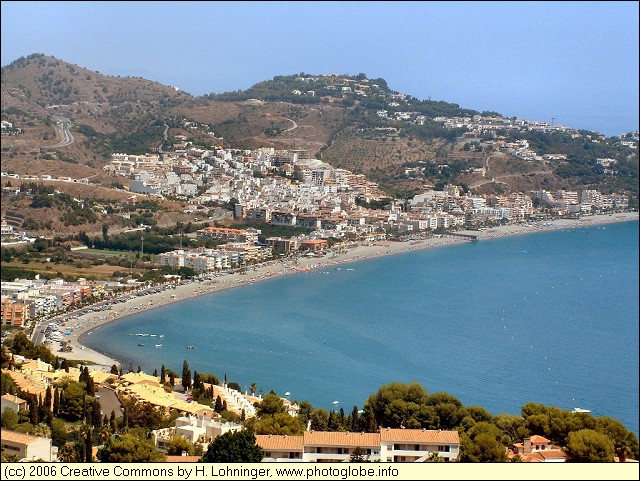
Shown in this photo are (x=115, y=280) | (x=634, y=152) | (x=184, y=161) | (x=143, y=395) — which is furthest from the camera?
(x=634, y=152)

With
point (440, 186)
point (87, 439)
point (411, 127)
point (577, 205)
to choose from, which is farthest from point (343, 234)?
point (87, 439)

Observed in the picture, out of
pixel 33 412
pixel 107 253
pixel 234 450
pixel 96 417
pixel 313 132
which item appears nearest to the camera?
pixel 234 450

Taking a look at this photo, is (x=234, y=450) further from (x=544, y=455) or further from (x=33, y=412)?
(x=33, y=412)

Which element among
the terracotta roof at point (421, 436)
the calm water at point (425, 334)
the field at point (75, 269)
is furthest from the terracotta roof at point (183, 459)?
the field at point (75, 269)

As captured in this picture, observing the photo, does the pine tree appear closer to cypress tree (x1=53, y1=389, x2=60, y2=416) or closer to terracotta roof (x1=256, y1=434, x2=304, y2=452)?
cypress tree (x1=53, y1=389, x2=60, y2=416)

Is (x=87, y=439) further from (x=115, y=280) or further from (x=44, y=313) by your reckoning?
(x=115, y=280)

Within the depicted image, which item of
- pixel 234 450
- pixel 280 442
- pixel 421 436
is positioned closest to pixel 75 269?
pixel 280 442
